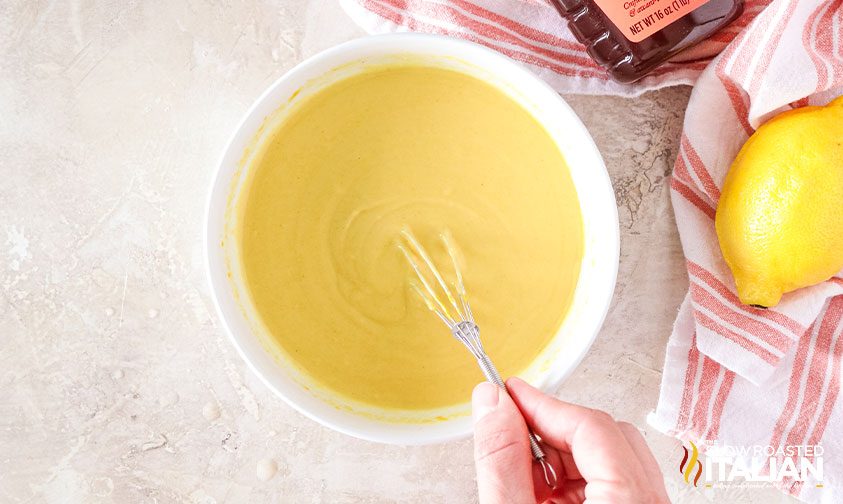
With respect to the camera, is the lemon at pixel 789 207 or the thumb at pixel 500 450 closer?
the thumb at pixel 500 450

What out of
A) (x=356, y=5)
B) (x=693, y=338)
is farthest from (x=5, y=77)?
(x=693, y=338)

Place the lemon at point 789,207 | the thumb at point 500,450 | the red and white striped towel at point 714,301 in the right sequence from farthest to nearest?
1. the red and white striped towel at point 714,301
2. the lemon at point 789,207
3. the thumb at point 500,450

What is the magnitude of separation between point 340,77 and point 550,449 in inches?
25.7

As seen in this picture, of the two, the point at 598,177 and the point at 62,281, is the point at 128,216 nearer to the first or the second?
the point at 62,281

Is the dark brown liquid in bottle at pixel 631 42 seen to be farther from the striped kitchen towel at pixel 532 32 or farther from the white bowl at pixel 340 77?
the white bowl at pixel 340 77

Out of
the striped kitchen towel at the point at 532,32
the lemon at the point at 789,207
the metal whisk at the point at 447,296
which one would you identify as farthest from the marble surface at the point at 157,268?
the metal whisk at the point at 447,296

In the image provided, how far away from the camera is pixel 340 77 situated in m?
1.10

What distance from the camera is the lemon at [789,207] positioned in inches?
40.3

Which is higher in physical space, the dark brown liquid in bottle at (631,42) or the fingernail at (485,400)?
the dark brown liquid in bottle at (631,42)

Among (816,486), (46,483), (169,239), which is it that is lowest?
(816,486)

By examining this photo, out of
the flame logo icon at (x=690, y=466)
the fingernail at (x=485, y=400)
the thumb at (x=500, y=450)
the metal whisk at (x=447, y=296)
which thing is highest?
the metal whisk at (x=447, y=296)

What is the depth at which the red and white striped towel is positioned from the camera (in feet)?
3.75

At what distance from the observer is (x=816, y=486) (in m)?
1.18

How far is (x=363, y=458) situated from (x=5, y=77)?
872 millimetres
